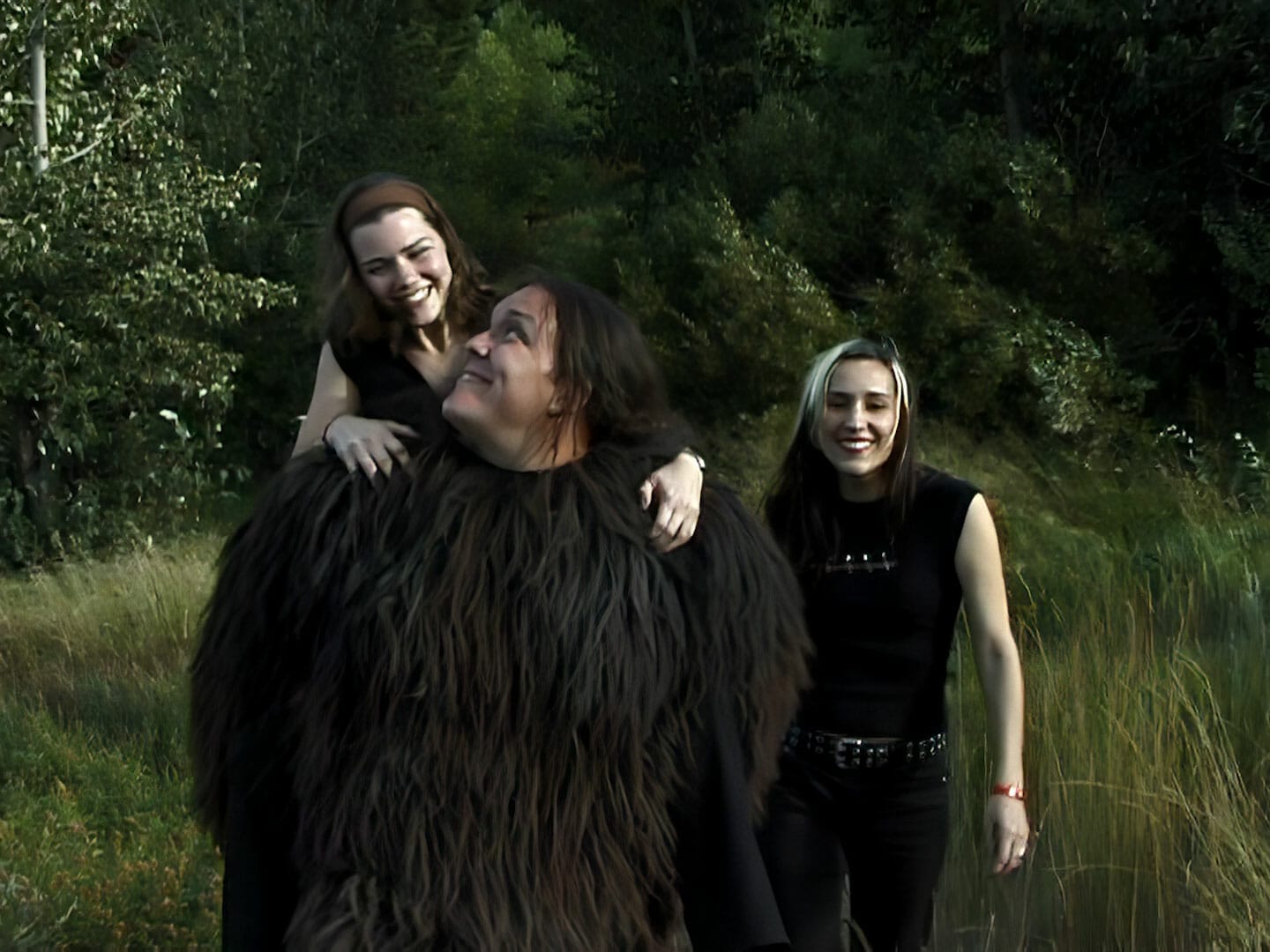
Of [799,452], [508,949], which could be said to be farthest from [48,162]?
[508,949]

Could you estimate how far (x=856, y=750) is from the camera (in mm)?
3324

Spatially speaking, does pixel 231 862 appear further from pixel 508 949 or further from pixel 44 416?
pixel 44 416

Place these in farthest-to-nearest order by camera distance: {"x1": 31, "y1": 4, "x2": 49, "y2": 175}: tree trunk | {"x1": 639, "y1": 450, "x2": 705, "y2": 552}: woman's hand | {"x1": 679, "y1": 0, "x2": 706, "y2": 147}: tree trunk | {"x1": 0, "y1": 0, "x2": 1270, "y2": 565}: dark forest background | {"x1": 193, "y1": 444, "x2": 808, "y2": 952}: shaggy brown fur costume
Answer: {"x1": 679, "y1": 0, "x2": 706, "y2": 147}: tree trunk → {"x1": 0, "y1": 0, "x2": 1270, "y2": 565}: dark forest background → {"x1": 31, "y1": 4, "x2": 49, "y2": 175}: tree trunk → {"x1": 639, "y1": 450, "x2": 705, "y2": 552}: woman's hand → {"x1": 193, "y1": 444, "x2": 808, "y2": 952}: shaggy brown fur costume

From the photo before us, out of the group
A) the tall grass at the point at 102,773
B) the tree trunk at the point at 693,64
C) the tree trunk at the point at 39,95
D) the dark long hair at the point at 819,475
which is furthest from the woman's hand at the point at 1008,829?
the tree trunk at the point at 693,64

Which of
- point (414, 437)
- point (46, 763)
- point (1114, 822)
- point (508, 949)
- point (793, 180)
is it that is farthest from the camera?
point (793, 180)

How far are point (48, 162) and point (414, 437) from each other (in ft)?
42.8

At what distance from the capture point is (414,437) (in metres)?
2.71

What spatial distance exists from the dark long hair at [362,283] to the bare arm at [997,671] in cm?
104

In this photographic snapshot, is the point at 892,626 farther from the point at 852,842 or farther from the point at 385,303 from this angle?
the point at 385,303

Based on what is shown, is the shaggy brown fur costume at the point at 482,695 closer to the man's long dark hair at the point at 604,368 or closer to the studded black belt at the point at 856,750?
the man's long dark hair at the point at 604,368

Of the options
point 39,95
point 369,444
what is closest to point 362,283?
point 369,444

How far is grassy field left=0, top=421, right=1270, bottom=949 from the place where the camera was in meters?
3.94

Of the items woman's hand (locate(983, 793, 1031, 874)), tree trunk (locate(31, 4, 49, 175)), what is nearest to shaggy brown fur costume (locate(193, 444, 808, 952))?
woman's hand (locate(983, 793, 1031, 874))

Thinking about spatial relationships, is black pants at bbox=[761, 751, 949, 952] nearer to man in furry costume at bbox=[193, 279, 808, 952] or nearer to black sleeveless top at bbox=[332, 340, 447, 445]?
man in furry costume at bbox=[193, 279, 808, 952]
